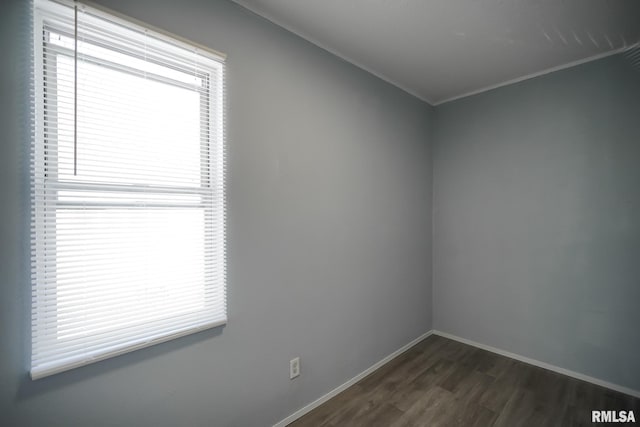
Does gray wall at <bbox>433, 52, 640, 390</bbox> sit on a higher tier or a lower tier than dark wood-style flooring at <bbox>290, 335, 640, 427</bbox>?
A: higher

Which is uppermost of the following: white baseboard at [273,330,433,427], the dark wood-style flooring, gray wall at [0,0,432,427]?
gray wall at [0,0,432,427]

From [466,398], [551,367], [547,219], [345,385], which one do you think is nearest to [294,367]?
[345,385]

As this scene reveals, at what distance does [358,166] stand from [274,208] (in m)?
0.94

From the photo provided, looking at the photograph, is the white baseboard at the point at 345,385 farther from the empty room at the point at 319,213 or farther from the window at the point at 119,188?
the window at the point at 119,188

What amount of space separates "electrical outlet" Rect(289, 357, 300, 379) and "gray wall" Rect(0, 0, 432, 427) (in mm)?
39

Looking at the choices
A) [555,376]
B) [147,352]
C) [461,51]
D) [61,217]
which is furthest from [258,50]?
[555,376]

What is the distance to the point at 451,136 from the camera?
321 cm

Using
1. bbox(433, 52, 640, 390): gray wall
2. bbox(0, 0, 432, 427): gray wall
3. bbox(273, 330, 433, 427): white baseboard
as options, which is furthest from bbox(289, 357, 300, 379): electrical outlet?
bbox(433, 52, 640, 390): gray wall

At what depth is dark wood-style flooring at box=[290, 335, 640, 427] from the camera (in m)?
1.94

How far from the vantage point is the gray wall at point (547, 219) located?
2.23 meters

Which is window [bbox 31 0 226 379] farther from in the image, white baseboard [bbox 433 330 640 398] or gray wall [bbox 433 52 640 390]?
white baseboard [bbox 433 330 640 398]

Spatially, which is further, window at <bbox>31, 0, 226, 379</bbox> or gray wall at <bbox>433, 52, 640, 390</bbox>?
gray wall at <bbox>433, 52, 640, 390</bbox>

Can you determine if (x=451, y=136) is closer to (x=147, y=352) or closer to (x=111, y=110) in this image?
(x=111, y=110)

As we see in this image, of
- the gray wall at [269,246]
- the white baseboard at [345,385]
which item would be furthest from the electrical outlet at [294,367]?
the white baseboard at [345,385]
